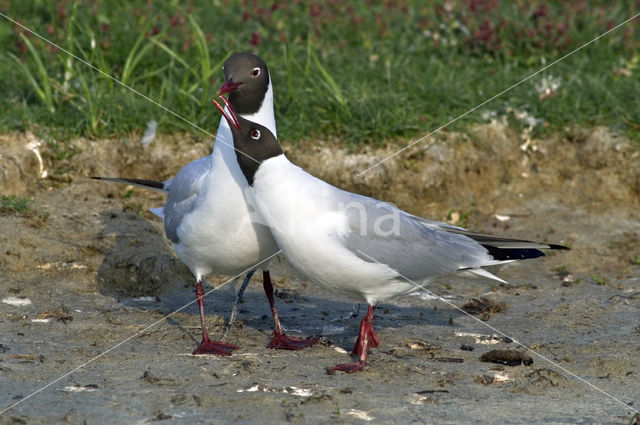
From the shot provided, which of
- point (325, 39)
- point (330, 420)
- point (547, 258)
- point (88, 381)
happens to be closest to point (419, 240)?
point (330, 420)

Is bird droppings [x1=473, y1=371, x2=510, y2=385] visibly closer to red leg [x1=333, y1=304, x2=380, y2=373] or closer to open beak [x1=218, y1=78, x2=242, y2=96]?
red leg [x1=333, y1=304, x2=380, y2=373]

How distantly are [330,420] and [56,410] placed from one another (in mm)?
1209

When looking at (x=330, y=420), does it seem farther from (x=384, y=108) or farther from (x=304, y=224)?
(x=384, y=108)

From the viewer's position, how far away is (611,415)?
4035mm

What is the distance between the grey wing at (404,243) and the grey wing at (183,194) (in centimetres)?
90

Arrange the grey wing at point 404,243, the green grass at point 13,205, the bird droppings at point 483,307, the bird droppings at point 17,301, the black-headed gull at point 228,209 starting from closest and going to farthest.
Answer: the grey wing at point 404,243 < the black-headed gull at point 228,209 < the bird droppings at point 17,301 < the bird droppings at point 483,307 < the green grass at point 13,205

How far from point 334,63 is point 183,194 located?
369 cm

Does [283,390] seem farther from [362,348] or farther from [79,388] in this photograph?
[79,388]

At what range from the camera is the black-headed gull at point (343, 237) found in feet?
14.5

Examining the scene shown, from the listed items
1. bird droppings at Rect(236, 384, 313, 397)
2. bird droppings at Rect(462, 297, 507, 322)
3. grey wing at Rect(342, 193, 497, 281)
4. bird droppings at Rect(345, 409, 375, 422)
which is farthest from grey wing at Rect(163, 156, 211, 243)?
bird droppings at Rect(462, 297, 507, 322)

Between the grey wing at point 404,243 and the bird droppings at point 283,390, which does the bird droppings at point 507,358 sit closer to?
the grey wing at point 404,243

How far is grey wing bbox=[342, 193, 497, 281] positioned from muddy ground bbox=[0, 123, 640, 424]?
1.34ft

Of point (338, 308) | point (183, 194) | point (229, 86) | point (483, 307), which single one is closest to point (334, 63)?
point (338, 308)

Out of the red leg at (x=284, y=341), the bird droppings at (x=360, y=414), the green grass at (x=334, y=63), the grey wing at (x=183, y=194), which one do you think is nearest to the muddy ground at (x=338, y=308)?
the bird droppings at (x=360, y=414)
